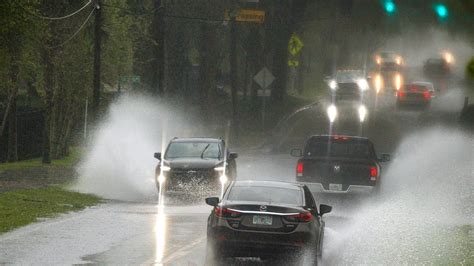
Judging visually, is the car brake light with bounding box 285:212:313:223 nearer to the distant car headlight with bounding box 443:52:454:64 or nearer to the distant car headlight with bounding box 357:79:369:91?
the distant car headlight with bounding box 357:79:369:91

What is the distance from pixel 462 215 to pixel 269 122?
3645 centimetres

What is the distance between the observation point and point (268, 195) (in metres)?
18.9

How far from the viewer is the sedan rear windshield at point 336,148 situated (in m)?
30.7

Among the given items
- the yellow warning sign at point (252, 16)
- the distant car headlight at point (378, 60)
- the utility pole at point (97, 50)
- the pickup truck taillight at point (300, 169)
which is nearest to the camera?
the pickup truck taillight at point (300, 169)

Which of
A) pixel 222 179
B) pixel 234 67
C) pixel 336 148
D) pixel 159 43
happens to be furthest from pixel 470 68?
pixel 336 148

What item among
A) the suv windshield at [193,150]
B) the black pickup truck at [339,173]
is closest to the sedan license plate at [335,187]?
the black pickup truck at [339,173]

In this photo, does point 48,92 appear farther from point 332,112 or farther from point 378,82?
point 378,82

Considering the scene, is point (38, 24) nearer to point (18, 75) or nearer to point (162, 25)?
point (18, 75)

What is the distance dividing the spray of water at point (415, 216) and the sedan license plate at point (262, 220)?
2.43 metres

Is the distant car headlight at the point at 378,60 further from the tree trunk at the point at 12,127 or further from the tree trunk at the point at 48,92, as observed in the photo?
the tree trunk at the point at 48,92

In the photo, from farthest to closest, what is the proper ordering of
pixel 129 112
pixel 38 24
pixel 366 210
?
pixel 129 112
pixel 38 24
pixel 366 210

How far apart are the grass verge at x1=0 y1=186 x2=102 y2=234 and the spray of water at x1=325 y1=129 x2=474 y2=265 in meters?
6.51

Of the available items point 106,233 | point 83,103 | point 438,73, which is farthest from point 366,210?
point 438,73

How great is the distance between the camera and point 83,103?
52531 millimetres
